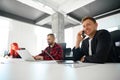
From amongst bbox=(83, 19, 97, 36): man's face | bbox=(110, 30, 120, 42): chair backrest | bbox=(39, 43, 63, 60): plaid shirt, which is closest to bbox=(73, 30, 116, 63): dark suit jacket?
bbox=(83, 19, 97, 36): man's face

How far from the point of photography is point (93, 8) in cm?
569

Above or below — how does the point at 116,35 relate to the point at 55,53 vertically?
above

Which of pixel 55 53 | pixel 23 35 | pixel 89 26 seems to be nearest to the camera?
pixel 89 26

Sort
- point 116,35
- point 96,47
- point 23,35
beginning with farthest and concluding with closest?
point 23,35 < point 116,35 < point 96,47

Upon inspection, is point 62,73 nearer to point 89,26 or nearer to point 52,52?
point 89,26

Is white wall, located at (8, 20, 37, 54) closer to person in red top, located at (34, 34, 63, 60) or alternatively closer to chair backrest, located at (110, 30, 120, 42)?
person in red top, located at (34, 34, 63, 60)

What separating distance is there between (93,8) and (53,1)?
192 cm

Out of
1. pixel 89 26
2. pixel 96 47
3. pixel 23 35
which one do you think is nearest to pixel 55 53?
pixel 89 26

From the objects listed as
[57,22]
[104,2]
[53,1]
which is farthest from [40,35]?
[104,2]

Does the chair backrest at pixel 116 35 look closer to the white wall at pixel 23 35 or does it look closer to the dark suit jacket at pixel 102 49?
the dark suit jacket at pixel 102 49

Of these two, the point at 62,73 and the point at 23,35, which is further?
the point at 23,35

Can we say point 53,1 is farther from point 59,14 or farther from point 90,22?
point 90,22

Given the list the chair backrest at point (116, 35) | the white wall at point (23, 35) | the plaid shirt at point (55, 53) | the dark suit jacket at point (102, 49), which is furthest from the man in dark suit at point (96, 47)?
the white wall at point (23, 35)

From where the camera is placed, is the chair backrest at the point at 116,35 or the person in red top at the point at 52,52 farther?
the person in red top at the point at 52,52
